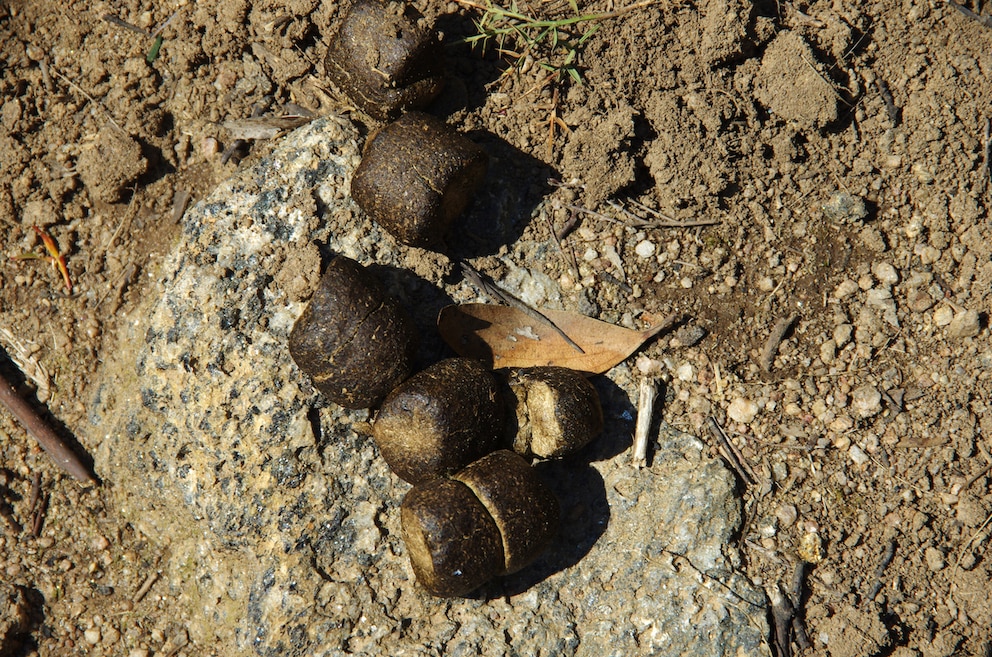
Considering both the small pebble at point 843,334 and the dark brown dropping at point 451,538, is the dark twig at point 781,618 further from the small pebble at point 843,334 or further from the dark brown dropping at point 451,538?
the dark brown dropping at point 451,538

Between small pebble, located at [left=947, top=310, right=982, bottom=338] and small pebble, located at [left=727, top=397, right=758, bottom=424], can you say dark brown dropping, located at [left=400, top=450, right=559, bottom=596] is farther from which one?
small pebble, located at [left=947, top=310, right=982, bottom=338]

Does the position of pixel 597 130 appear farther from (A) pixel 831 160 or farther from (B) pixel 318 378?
(B) pixel 318 378

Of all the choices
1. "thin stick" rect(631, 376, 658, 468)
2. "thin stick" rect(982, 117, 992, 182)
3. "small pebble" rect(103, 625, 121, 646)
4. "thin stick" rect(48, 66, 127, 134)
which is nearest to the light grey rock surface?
"thin stick" rect(631, 376, 658, 468)

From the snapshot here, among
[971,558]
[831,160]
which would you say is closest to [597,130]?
[831,160]

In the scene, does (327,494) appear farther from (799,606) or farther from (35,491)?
(799,606)

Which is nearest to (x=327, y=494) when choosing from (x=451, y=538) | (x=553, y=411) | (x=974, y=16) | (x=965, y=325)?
(x=451, y=538)

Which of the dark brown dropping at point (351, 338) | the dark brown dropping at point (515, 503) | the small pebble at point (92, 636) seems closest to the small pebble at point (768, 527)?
the dark brown dropping at point (515, 503)
